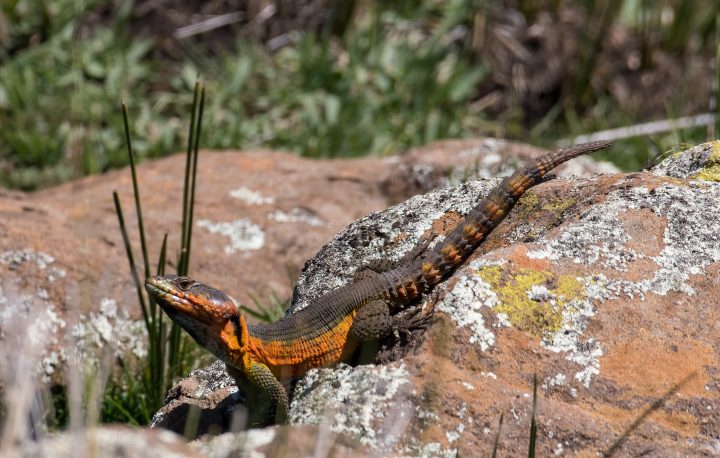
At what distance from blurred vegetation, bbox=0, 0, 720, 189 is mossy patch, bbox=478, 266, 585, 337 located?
5.02 m

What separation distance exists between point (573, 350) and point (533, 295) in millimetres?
248

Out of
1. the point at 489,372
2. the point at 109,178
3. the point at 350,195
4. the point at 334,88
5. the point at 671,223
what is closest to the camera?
the point at 489,372

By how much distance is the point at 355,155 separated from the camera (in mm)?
8922

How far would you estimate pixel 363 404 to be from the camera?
10.2 feet

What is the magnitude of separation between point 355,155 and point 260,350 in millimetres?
5261

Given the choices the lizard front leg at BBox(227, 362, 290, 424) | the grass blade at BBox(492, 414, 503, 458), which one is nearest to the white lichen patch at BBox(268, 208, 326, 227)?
the lizard front leg at BBox(227, 362, 290, 424)

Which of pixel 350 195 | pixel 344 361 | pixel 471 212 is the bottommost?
pixel 350 195

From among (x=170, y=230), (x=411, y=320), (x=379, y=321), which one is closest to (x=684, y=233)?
(x=411, y=320)

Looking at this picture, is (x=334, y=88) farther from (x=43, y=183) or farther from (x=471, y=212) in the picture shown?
(x=471, y=212)

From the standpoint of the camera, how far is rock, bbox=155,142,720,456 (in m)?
3.08

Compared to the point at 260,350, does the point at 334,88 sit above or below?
below

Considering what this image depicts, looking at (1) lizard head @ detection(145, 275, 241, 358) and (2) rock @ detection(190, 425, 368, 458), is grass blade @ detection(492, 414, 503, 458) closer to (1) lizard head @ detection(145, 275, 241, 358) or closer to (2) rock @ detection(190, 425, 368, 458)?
(2) rock @ detection(190, 425, 368, 458)

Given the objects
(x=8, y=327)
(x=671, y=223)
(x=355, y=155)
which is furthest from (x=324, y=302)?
(x=355, y=155)

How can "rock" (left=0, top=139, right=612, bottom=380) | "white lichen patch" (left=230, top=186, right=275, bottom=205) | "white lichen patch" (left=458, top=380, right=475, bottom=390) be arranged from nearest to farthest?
"white lichen patch" (left=458, top=380, right=475, bottom=390), "rock" (left=0, top=139, right=612, bottom=380), "white lichen patch" (left=230, top=186, right=275, bottom=205)
